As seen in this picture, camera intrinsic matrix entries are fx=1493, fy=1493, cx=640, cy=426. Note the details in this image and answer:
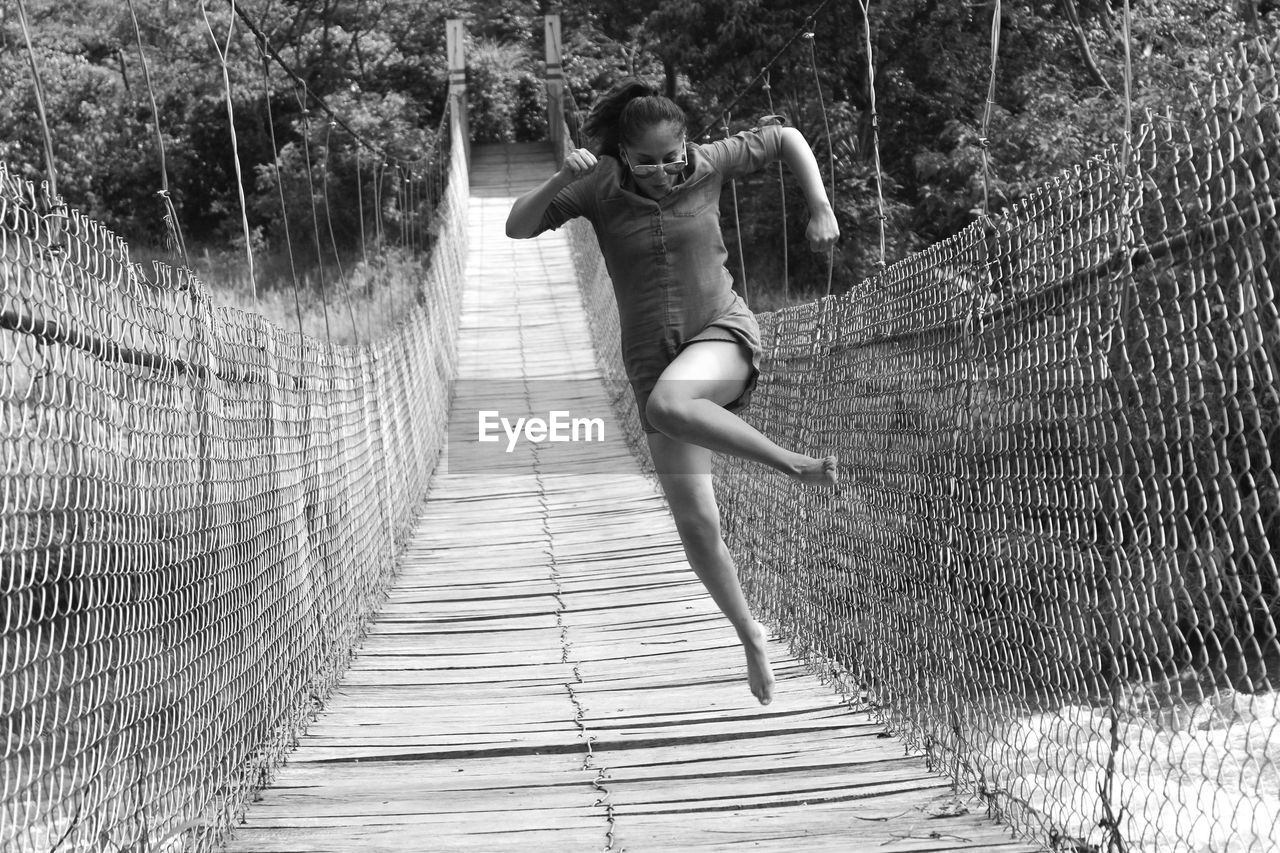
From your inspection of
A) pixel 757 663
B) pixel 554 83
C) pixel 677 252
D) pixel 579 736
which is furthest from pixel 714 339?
pixel 554 83

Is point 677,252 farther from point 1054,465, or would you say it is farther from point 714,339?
point 1054,465

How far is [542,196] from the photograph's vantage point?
7.76 feet

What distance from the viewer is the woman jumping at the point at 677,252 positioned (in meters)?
2.36

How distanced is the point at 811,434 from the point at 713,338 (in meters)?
1.02

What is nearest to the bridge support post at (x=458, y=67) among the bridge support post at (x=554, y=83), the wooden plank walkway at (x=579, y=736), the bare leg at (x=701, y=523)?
the bridge support post at (x=554, y=83)

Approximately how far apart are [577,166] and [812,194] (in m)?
0.38

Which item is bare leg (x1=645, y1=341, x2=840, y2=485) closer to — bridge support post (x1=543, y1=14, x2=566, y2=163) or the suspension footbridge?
the suspension footbridge

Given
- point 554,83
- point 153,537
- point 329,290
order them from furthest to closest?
point 554,83
point 329,290
point 153,537

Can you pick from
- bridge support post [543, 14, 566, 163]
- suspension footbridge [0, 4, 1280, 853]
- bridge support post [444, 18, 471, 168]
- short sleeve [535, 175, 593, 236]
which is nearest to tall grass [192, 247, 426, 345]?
bridge support post [444, 18, 471, 168]

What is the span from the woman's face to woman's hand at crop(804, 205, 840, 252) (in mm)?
236

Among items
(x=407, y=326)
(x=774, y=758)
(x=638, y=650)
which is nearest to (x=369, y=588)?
(x=638, y=650)

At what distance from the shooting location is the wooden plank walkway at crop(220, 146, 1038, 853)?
2186 millimetres

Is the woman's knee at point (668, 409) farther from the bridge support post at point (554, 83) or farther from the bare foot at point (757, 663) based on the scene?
the bridge support post at point (554, 83)

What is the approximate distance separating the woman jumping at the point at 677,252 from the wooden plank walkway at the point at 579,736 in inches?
9.7
